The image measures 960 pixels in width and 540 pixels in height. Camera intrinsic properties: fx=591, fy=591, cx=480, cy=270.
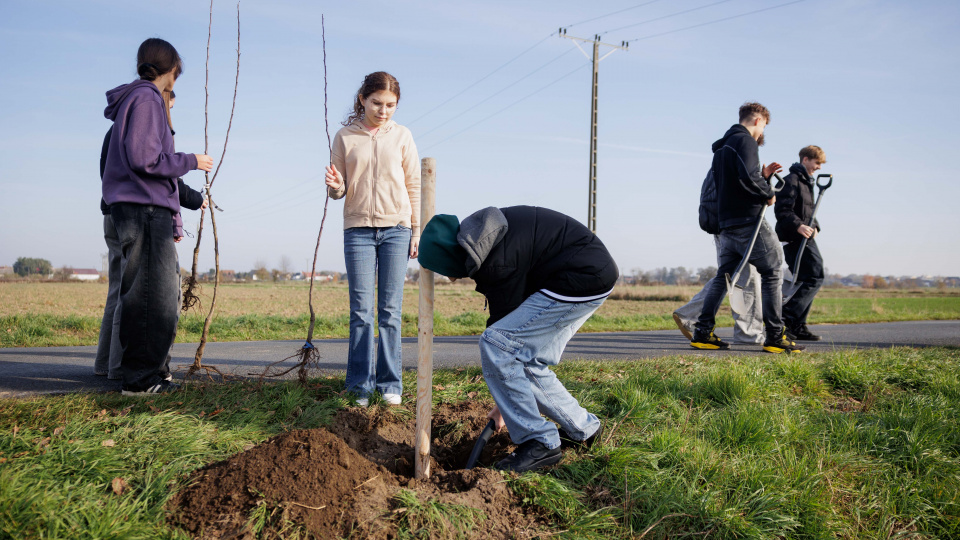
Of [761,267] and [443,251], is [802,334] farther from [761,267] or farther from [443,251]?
[443,251]

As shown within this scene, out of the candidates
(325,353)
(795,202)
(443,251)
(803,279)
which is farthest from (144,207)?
(803,279)

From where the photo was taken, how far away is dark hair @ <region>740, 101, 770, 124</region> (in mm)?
6699

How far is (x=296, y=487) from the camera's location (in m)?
2.61

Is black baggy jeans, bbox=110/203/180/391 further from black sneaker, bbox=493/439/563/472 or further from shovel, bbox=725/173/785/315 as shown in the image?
shovel, bbox=725/173/785/315

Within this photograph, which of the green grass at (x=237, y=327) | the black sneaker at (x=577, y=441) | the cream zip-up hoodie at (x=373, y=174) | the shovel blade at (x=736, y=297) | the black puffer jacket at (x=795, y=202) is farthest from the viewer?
the black puffer jacket at (x=795, y=202)

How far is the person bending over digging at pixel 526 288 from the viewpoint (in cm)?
281

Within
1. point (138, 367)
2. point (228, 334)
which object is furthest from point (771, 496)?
point (228, 334)

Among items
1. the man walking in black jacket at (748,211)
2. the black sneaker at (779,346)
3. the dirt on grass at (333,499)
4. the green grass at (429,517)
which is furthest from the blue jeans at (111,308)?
the black sneaker at (779,346)

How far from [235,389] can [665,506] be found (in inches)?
116

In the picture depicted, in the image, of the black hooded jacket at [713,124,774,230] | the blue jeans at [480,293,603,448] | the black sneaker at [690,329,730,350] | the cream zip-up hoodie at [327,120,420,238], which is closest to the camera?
the blue jeans at [480,293,603,448]

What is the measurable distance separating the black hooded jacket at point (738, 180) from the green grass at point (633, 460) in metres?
2.62

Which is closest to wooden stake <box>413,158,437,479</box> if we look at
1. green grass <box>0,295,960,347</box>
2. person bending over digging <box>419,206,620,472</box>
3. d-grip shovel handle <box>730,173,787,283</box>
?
person bending over digging <box>419,206,620,472</box>

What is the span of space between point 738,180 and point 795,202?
197 cm

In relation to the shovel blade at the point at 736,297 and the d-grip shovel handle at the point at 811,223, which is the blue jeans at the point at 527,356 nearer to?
the shovel blade at the point at 736,297
